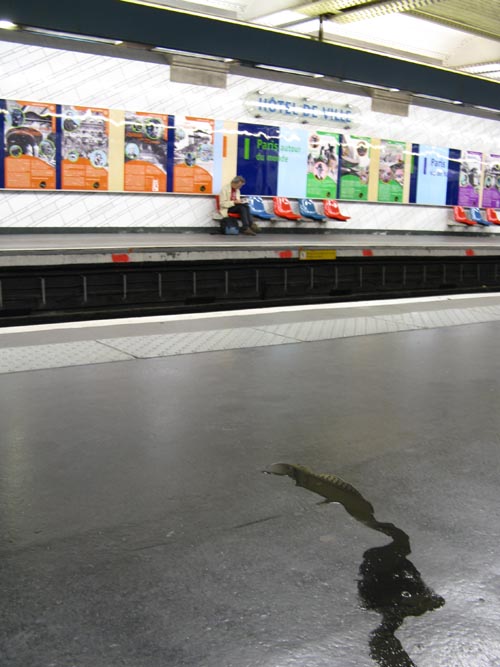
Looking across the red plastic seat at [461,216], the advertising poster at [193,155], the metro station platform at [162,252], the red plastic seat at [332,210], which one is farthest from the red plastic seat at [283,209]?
the red plastic seat at [461,216]

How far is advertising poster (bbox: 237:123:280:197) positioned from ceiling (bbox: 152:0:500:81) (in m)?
1.70

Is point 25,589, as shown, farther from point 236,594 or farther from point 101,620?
point 236,594

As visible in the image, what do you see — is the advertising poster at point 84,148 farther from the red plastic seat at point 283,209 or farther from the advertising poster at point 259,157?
the red plastic seat at point 283,209

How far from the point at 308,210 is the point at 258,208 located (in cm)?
103

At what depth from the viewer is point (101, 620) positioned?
160 centimetres

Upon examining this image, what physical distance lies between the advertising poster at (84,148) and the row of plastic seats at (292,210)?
8.90ft

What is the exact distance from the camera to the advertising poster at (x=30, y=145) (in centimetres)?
993

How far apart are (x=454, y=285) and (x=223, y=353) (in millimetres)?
7055

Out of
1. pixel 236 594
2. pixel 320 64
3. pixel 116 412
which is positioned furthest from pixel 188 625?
pixel 320 64

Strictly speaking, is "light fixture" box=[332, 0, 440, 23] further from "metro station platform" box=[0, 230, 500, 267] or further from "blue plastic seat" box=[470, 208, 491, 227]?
"blue plastic seat" box=[470, 208, 491, 227]

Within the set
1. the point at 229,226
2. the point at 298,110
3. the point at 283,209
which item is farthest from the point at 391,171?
the point at 229,226

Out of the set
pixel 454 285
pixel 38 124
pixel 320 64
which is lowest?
pixel 454 285

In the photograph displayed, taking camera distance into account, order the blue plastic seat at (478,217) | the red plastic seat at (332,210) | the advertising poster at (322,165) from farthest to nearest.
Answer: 1. the blue plastic seat at (478,217)
2. the red plastic seat at (332,210)
3. the advertising poster at (322,165)

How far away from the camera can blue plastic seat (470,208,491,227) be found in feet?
50.5
